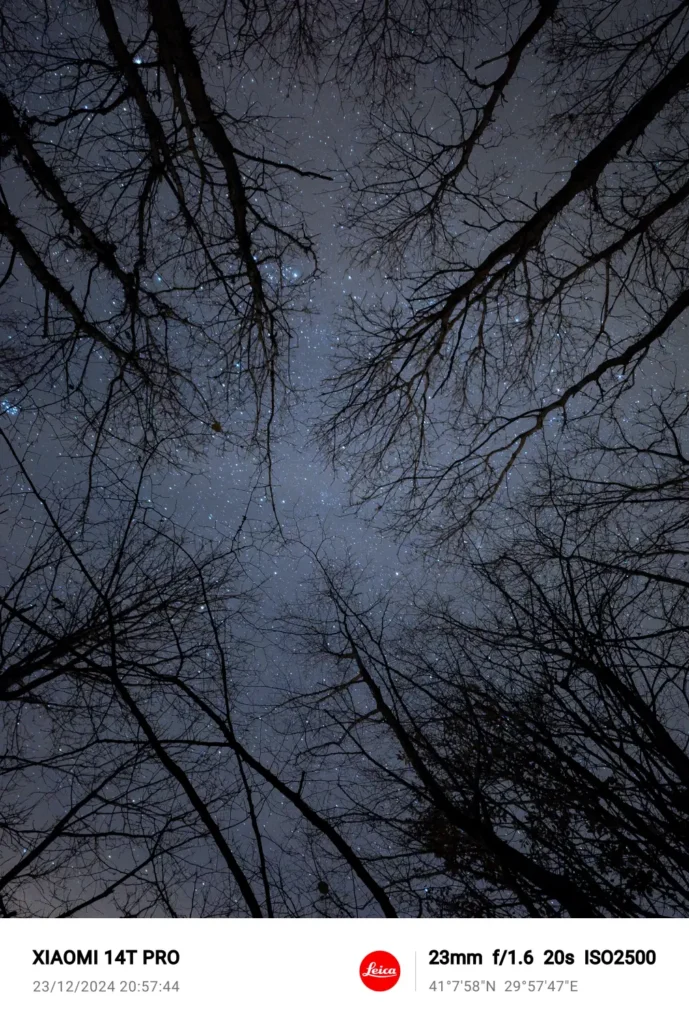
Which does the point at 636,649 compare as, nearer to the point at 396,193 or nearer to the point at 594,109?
the point at 396,193

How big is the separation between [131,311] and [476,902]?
342 centimetres

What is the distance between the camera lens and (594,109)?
113 inches

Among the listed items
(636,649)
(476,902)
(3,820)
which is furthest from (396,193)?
(3,820)

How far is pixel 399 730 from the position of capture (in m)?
2.69
